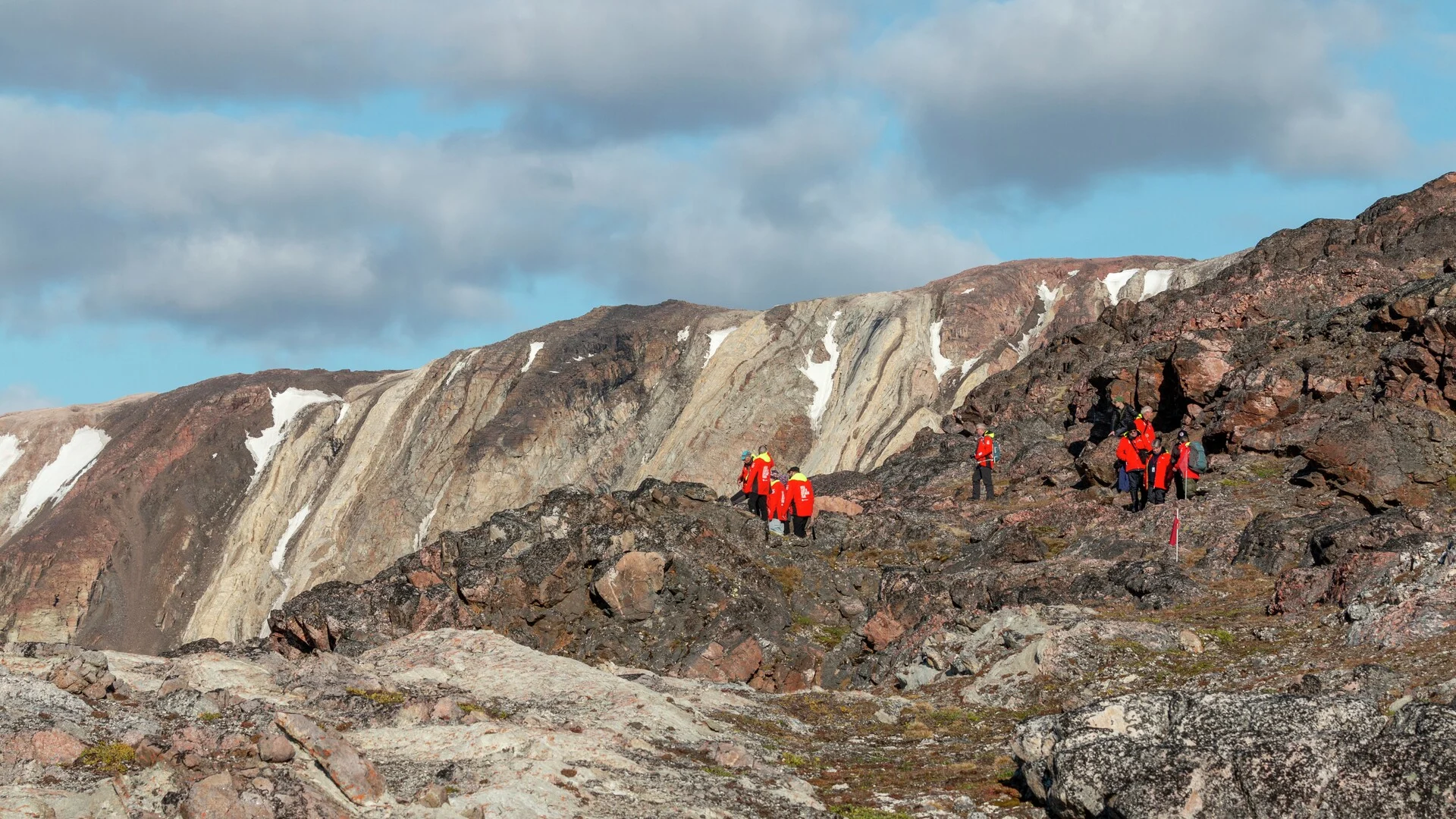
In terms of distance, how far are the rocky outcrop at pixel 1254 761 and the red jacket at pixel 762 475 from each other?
2178 centimetres

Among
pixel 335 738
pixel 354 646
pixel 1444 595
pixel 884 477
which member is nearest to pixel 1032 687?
pixel 1444 595

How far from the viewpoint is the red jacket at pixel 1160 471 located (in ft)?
107

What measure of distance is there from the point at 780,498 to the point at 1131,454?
29.5 feet

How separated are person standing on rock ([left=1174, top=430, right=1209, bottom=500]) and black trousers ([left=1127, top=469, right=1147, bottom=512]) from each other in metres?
0.84

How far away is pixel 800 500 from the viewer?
111 feet

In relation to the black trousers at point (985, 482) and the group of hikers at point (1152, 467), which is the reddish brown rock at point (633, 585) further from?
the black trousers at point (985, 482)

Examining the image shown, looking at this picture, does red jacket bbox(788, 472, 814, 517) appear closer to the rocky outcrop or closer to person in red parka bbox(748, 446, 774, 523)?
person in red parka bbox(748, 446, 774, 523)

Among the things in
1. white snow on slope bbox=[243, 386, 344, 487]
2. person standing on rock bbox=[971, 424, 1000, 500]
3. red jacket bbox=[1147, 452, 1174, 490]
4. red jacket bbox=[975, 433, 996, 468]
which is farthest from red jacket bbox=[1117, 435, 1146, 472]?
white snow on slope bbox=[243, 386, 344, 487]

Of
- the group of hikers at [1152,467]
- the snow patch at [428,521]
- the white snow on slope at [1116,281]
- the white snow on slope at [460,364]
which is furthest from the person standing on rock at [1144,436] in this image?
the white snow on slope at [460,364]

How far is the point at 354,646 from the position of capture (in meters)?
26.6

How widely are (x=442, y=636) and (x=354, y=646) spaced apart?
7152 millimetres

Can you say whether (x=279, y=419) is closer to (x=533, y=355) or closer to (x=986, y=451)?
Answer: (x=533, y=355)

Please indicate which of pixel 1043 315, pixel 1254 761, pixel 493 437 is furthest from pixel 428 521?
pixel 1254 761

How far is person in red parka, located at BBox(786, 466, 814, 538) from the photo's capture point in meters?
33.9
